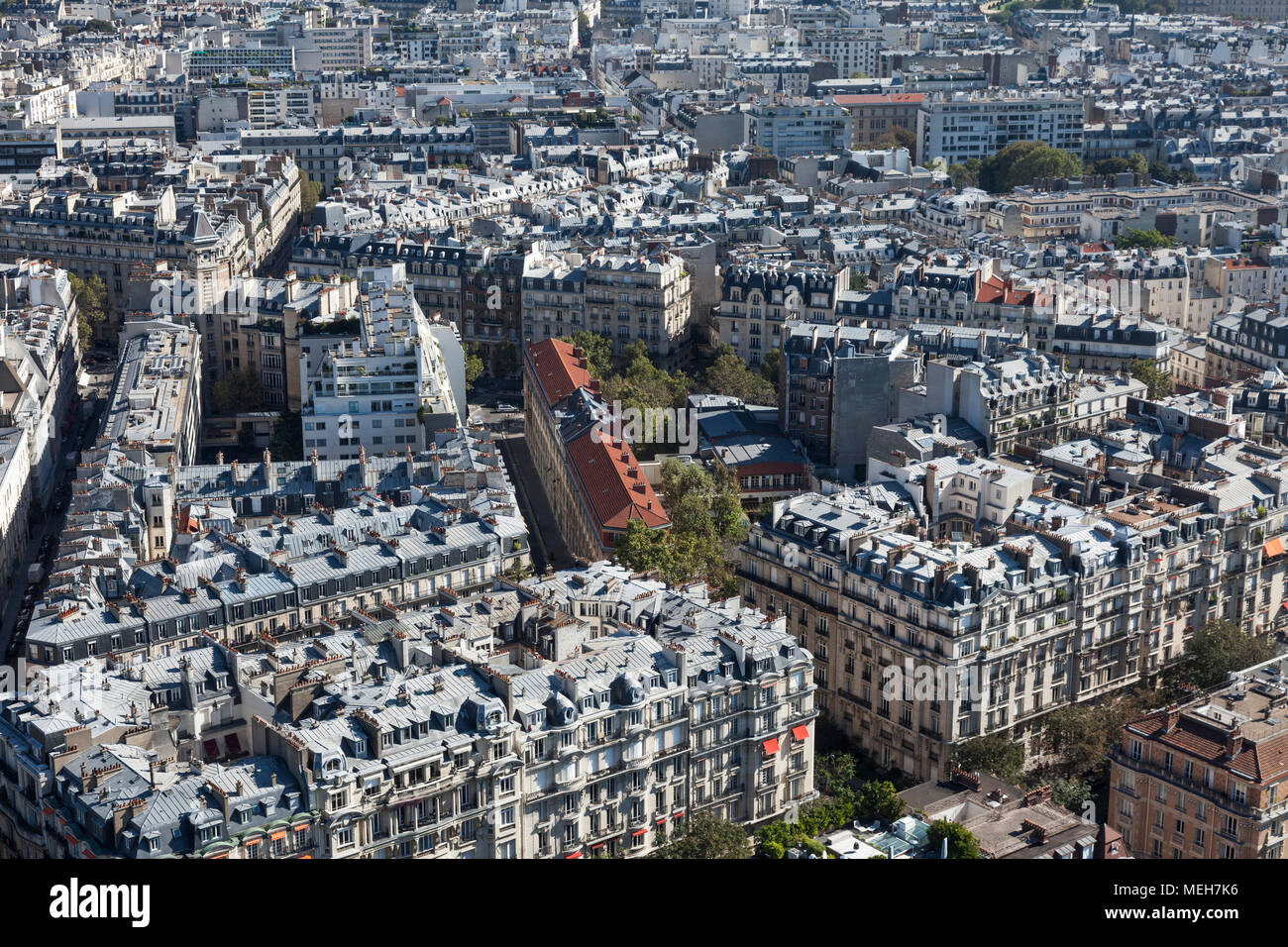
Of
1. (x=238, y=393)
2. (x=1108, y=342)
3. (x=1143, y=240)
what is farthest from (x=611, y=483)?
(x=1143, y=240)

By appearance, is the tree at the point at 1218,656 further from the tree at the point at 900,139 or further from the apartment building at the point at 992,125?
the apartment building at the point at 992,125

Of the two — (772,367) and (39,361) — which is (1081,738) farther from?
(39,361)

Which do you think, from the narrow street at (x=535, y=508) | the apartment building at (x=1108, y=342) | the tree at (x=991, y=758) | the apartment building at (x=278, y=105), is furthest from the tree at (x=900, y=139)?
the tree at (x=991, y=758)

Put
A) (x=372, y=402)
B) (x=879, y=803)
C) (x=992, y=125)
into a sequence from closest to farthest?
1. (x=879, y=803)
2. (x=372, y=402)
3. (x=992, y=125)

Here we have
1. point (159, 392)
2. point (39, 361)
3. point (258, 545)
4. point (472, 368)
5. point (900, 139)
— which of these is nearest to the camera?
point (258, 545)
